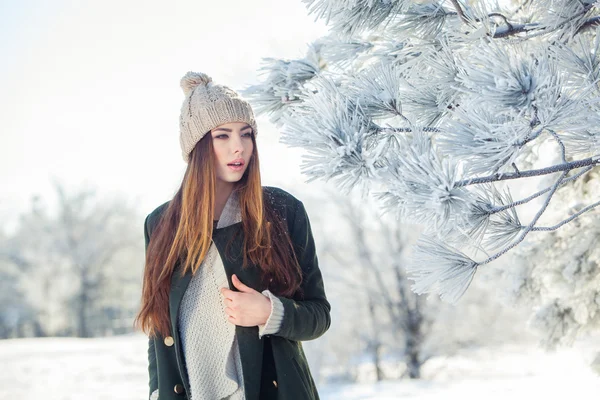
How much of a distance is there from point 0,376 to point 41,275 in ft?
45.1

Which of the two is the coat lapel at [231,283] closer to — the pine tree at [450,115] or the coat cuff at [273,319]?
the coat cuff at [273,319]

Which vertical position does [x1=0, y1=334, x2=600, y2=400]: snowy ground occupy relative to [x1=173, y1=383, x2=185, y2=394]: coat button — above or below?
below

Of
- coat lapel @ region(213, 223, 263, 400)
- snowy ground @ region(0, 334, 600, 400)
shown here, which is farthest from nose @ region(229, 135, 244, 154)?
snowy ground @ region(0, 334, 600, 400)

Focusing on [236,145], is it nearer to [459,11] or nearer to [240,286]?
[240,286]

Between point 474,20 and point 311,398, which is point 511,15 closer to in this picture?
point 474,20

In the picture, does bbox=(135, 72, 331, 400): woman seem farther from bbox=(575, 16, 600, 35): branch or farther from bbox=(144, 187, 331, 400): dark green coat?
bbox=(575, 16, 600, 35): branch

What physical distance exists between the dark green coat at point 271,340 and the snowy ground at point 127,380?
1.96 m

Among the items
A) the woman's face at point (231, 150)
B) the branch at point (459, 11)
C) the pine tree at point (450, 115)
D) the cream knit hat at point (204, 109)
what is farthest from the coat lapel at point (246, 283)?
the branch at point (459, 11)

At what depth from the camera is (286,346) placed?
1.74m

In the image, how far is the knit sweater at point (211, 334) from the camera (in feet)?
5.52

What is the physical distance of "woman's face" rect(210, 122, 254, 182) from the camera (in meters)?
1.87

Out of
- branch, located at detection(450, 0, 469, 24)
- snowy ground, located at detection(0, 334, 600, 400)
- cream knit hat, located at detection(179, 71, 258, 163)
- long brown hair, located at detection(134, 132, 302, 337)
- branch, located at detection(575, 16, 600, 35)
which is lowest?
snowy ground, located at detection(0, 334, 600, 400)

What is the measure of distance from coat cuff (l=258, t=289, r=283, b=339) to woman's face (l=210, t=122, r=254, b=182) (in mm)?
458

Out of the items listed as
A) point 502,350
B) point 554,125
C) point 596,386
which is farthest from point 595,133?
point 502,350
